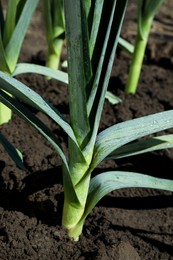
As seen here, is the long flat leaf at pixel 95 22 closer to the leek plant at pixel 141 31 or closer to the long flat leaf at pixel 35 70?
the long flat leaf at pixel 35 70

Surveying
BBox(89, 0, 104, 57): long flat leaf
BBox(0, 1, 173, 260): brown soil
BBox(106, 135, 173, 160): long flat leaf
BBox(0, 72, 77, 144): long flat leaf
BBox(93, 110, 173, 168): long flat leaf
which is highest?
BBox(89, 0, 104, 57): long flat leaf

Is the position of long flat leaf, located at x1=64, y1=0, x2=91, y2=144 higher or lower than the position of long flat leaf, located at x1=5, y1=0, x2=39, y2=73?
higher

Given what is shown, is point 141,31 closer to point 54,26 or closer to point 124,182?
point 54,26

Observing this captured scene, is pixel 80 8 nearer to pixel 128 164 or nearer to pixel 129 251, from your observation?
pixel 129 251

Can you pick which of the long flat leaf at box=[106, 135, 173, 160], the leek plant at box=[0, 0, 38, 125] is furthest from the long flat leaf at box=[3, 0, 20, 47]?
the long flat leaf at box=[106, 135, 173, 160]

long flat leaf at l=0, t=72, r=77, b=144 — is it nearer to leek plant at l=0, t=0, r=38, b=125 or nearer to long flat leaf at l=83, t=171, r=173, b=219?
long flat leaf at l=83, t=171, r=173, b=219

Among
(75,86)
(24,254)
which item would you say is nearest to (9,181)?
(24,254)
